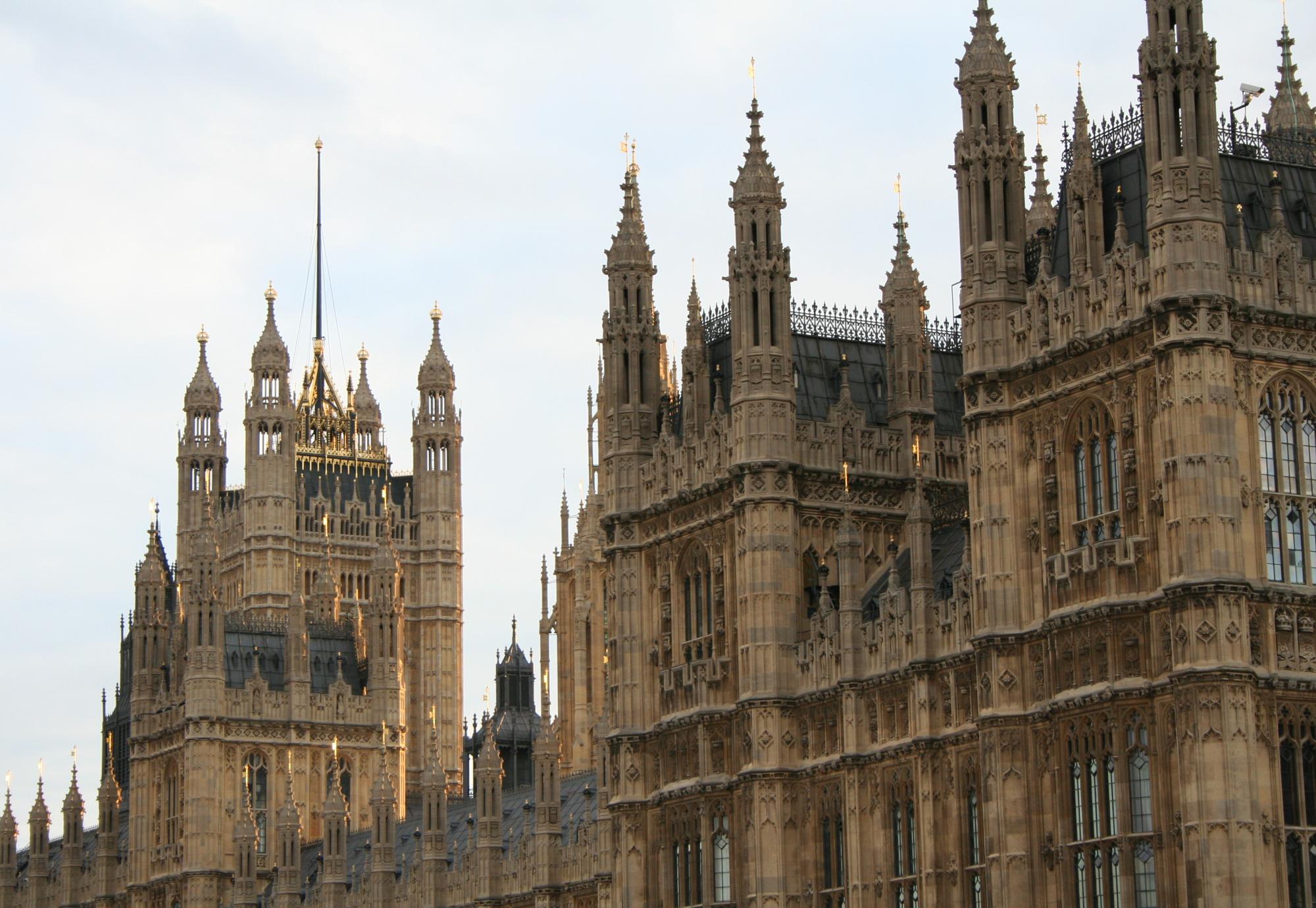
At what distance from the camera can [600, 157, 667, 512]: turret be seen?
237 ft

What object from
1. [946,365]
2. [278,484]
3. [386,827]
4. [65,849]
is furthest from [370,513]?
[946,365]

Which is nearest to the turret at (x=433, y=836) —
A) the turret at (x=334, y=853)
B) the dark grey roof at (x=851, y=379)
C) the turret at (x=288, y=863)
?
the turret at (x=334, y=853)

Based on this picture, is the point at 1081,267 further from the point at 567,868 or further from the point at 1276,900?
the point at 567,868

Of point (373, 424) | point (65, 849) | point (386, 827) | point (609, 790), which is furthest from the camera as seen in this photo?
point (373, 424)

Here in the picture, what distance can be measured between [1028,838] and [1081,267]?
469 inches

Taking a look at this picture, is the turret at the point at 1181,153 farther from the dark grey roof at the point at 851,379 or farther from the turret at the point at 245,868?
the turret at the point at 245,868

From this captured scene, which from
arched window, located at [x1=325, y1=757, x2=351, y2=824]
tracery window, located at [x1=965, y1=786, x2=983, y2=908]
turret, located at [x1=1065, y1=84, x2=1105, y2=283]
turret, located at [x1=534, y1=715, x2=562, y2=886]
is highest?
turret, located at [x1=1065, y1=84, x2=1105, y2=283]

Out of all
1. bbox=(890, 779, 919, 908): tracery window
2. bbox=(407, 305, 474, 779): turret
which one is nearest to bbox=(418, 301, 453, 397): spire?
bbox=(407, 305, 474, 779): turret

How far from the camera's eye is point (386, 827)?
9575cm

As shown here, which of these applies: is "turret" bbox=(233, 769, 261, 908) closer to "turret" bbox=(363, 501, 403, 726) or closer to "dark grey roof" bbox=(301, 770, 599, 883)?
A: "dark grey roof" bbox=(301, 770, 599, 883)

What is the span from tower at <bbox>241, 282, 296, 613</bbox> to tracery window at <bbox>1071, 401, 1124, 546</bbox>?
353ft

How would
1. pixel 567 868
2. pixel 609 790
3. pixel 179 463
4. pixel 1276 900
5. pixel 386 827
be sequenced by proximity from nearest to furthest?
pixel 1276 900, pixel 609 790, pixel 567 868, pixel 386 827, pixel 179 463

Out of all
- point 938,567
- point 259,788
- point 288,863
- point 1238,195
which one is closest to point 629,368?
point 938,567

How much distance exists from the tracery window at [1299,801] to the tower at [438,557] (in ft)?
366
